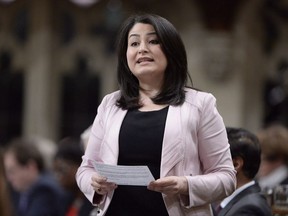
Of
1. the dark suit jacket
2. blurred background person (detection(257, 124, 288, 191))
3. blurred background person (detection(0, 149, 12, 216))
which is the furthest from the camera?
blurred background person (detection(257, 124, 288, 191))

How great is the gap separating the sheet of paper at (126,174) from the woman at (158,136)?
0.03 m

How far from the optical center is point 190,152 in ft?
9.38

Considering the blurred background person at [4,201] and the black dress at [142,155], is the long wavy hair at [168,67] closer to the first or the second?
the black dress at [142,155]

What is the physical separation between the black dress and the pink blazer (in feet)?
0.06

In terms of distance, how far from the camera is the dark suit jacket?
3.27 meters

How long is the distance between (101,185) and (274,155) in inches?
102

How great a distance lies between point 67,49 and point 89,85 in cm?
35

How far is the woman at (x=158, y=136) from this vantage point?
2838mm

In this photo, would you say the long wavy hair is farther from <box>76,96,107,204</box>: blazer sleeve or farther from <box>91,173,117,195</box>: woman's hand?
<box>91,173,117,195</box>: woman's hand

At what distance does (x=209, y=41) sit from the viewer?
26.8 ft

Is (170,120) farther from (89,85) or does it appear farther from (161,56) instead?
(89,85)

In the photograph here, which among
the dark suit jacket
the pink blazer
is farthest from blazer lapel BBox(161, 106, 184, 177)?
the dark suit jacket

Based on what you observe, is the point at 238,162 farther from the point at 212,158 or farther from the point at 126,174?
the point at 126,174

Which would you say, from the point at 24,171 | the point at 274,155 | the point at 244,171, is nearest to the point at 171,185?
the point at 244,171
